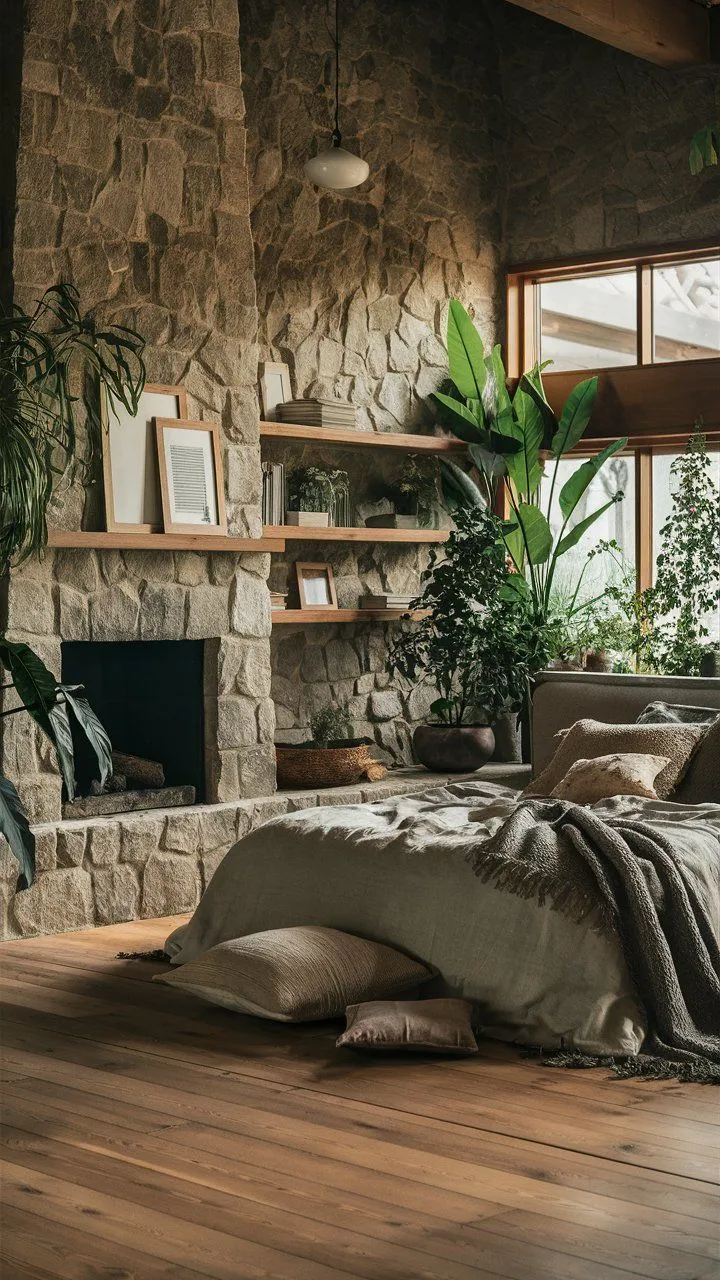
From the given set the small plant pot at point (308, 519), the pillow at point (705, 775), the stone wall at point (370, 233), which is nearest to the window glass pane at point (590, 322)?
the stone wall at point (370, 233)

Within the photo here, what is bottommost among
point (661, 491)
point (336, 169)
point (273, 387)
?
point (661, 491)

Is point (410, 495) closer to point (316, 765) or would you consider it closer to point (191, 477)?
point (316, 765)

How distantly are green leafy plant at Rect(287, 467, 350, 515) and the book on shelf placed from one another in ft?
A: 1.72

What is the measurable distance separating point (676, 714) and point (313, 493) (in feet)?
8.68

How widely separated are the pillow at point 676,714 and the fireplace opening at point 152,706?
1.98 m

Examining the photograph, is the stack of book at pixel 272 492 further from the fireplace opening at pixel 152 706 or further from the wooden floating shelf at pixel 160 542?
the fireplace opening at pixel 152 706

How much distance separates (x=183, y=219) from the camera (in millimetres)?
A: 6238

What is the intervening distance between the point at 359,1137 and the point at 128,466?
3.37 metres

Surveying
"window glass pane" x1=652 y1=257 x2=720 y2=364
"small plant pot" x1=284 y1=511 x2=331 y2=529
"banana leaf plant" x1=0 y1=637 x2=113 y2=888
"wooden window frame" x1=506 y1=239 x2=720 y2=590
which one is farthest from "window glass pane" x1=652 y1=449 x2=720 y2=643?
"banana leaf plant" x1=0 y1=637 x2=113 y2=888

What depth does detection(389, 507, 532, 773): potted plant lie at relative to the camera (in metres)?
7.47

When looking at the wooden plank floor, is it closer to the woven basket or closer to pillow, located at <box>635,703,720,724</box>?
pillow, located at <box>635,703,720,724</box>

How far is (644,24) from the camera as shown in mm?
7148

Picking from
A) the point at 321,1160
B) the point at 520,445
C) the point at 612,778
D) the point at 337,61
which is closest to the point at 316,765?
the point at 612,778

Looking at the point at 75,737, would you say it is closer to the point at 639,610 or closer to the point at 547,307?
the point at 639,610
